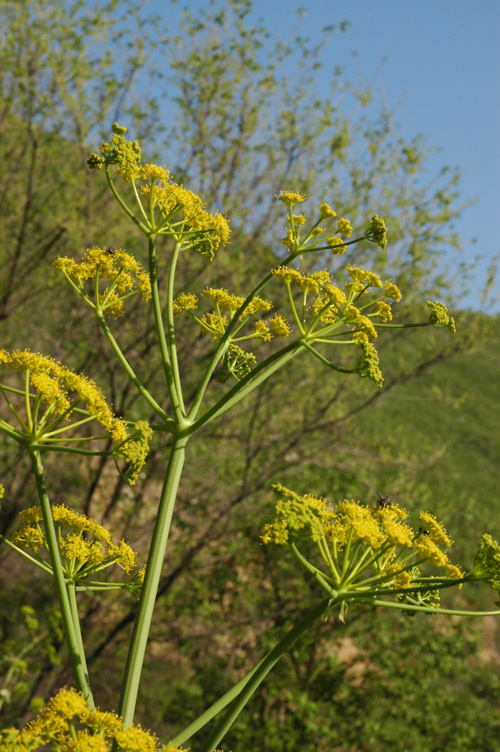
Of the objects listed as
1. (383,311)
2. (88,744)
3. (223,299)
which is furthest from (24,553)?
(383,311)

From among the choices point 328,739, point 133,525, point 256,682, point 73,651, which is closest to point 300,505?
point 256,682

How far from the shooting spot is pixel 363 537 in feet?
6.91

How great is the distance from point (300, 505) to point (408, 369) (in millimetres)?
7900

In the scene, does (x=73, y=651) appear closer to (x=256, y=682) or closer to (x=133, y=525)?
(x=256, y=682)

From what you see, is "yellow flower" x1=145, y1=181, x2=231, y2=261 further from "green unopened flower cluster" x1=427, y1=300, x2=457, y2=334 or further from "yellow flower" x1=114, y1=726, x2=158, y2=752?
"yellow flower" x1=114, y1=726, x2=158, y2=752

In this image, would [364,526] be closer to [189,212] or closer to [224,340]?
[224,340]

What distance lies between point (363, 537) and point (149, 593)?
685 mm

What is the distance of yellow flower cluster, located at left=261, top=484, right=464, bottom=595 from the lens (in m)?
1.89

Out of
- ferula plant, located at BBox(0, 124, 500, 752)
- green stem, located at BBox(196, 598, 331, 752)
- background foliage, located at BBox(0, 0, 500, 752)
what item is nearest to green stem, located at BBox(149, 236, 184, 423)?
ferula plant, located at BBox(0, 124, 500, 752)

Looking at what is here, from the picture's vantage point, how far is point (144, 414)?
452 inches

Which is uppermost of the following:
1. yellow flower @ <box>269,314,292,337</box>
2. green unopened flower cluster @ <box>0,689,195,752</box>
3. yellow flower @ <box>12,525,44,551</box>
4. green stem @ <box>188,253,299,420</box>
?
yellow flower @ <box>269,314,292,337</box>

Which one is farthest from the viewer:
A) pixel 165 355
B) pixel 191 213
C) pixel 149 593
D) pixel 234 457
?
pixel 234 457

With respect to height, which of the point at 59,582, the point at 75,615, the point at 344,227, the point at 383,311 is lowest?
the point at 75,615

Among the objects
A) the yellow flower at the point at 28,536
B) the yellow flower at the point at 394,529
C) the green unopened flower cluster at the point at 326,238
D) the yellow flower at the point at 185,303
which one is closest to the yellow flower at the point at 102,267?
the yellow flower at the point at 185,303
